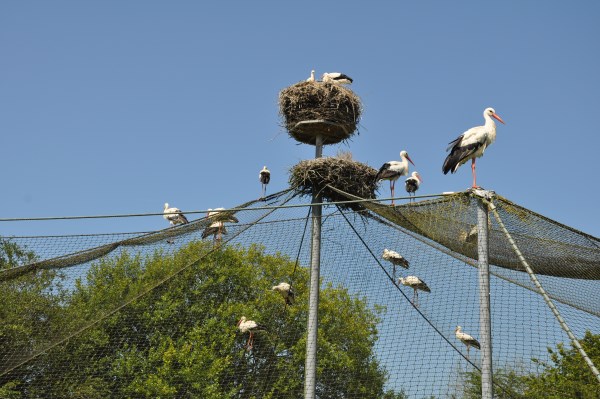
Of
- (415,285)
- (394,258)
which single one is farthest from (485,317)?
(394,258)

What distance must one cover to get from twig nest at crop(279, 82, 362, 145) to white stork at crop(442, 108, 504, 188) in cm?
136

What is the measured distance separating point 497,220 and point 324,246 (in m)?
2.10

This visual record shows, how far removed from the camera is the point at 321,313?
13.2 metres

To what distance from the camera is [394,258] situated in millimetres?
5949

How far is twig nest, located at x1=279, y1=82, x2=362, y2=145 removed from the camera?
7098 mm

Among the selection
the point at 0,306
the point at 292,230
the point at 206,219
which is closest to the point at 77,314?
the point at 0,306

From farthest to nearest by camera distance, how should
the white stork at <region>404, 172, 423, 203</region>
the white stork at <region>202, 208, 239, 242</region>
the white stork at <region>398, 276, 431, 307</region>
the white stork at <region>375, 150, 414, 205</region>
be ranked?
1. the white stork at <region>404, 172, 423, 203</region>
2. the white stork at <region>375, 150, 414, 205</region>
3. the white stork at <region>202, 208, 239, 242</region>
4. the white stork at <region>398, 276, 431, 307</region>

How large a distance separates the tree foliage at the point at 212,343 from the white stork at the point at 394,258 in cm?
368

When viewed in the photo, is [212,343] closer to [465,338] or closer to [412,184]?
[412,184]

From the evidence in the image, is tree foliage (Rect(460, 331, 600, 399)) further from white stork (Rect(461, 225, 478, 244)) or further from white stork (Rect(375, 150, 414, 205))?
white stork (Rect(375, 150, 414, 205))

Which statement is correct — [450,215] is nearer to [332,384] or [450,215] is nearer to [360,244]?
[360,244]

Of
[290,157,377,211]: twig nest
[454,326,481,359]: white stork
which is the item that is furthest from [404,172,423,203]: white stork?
[454,326,481,359]: white stork

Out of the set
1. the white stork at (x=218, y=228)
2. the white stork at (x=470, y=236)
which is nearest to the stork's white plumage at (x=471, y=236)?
the white stork at (x=470, y=236)

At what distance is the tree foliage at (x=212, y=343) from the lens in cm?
1043
